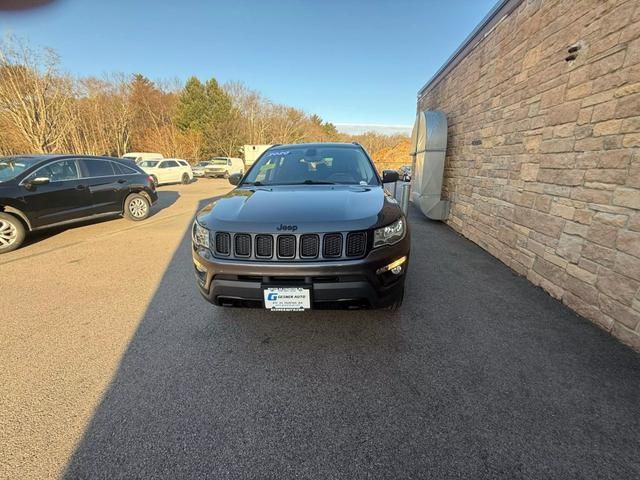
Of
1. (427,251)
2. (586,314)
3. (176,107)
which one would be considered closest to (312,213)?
(586,314)

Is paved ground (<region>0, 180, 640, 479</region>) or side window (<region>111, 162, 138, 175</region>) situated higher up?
side window (<region>111, 162, 138, 175</region>)

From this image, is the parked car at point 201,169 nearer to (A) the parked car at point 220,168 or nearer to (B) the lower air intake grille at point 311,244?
(A) the parked car at point 220,168

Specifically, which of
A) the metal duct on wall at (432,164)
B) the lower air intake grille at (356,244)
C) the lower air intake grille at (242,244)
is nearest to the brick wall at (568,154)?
the metal duct on wall at (432,164)

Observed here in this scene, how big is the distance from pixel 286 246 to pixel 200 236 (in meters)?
0.77

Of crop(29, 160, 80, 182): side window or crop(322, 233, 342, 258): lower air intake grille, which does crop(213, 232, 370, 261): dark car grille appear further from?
crop(29, 160, 80, 182): side window

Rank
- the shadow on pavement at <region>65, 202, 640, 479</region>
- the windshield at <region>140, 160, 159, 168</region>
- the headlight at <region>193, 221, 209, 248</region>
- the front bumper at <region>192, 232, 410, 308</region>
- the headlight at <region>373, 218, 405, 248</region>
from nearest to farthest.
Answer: the shadow on pavement at <region>65, 202, 640, 479</region>, the front bumper at <region>192, 232, 410, 308</region>, the headlight at <region>373, 218, 405, 248</region>, the headlight at <region>193, 221, 209, 248</region>, the windshield at <region>140, 160, 159, 168</region>

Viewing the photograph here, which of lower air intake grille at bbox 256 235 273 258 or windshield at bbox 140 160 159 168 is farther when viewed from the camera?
windshield at bbox 140 160 159 168

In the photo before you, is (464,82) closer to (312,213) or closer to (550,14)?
(550,14)

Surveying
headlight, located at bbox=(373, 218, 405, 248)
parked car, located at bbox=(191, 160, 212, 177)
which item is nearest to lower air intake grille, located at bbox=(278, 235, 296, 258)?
headlight, located at bbox=(373, 218, 405, 248)

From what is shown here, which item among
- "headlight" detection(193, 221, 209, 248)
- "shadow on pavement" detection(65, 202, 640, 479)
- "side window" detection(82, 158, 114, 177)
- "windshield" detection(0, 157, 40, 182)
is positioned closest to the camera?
"shadow on pavement" detection(65, 202, 640, 479)

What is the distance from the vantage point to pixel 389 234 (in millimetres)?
2150

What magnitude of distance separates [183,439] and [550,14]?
5702 millimetres

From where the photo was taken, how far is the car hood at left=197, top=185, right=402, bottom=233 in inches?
80.1

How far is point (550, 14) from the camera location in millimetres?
3490
